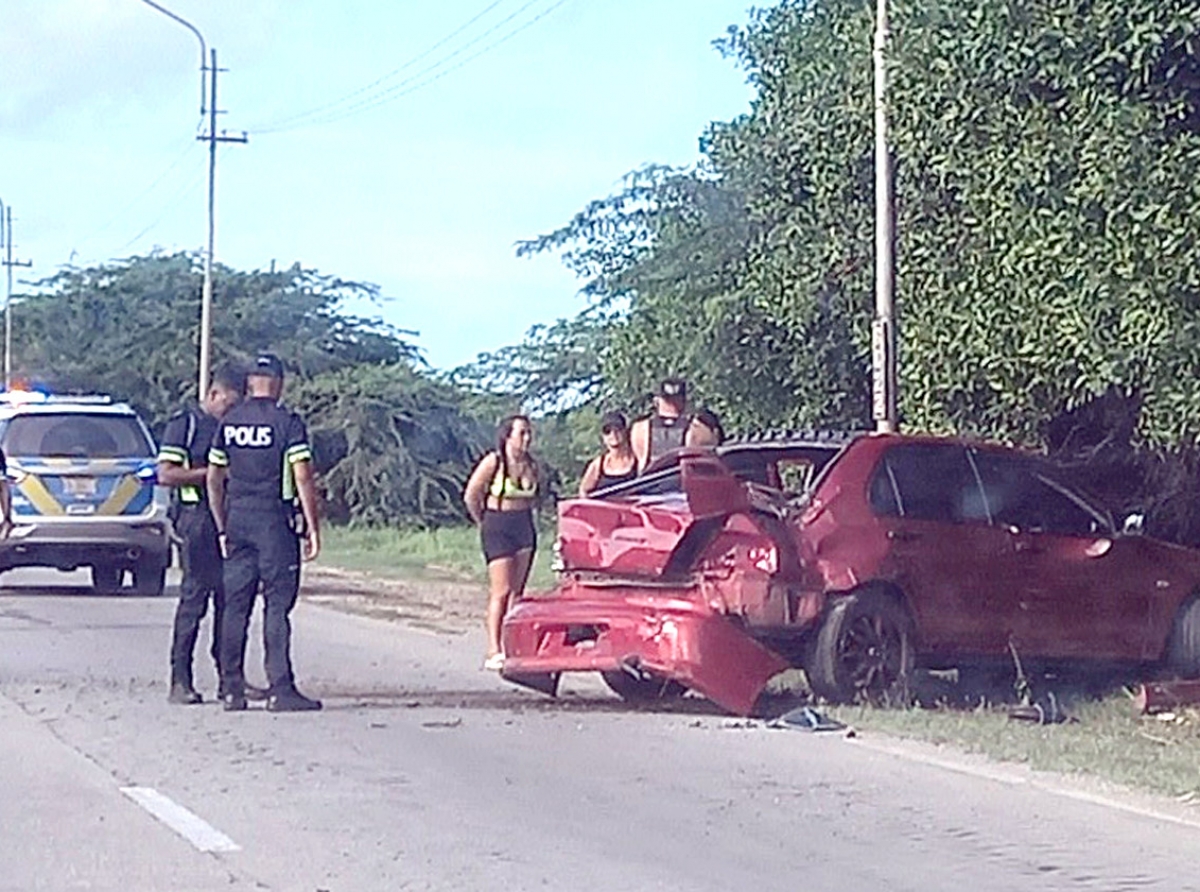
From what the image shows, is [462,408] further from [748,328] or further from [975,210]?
[975,210]

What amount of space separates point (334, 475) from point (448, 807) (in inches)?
1367

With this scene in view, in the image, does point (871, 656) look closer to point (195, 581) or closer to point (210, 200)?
point (195, 581)

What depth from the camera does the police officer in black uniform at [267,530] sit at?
13375mm

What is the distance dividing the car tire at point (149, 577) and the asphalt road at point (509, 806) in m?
9.00

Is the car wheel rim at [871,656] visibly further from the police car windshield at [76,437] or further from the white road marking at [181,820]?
the police car windshield at [76,437]

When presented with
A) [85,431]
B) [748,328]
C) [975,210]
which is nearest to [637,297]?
[748,328]

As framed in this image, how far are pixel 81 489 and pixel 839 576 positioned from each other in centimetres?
1135

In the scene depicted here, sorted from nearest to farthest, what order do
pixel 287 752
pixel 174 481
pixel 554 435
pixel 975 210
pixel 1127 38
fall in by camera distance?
pixel 287 752, pixel 1127 38, pixel 174 481, pixel 975 210, pixel 554 435

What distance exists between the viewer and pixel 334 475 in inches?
1763

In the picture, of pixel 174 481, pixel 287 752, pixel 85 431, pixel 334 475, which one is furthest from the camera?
pixel 334 475

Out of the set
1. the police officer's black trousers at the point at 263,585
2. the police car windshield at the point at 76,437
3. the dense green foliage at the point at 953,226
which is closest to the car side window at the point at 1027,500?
the dense green foliage at the point at 953,226

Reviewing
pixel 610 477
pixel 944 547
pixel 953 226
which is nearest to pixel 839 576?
pixel 944 547

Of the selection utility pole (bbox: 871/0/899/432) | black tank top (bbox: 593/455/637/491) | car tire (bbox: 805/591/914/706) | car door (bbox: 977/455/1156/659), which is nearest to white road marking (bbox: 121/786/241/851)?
car tire (bbox: 805/591/914/706)

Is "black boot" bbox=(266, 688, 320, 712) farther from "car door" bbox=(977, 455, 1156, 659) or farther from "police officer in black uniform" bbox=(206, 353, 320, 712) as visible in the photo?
"car door" bbox=(977, 455, 1156, 659)
